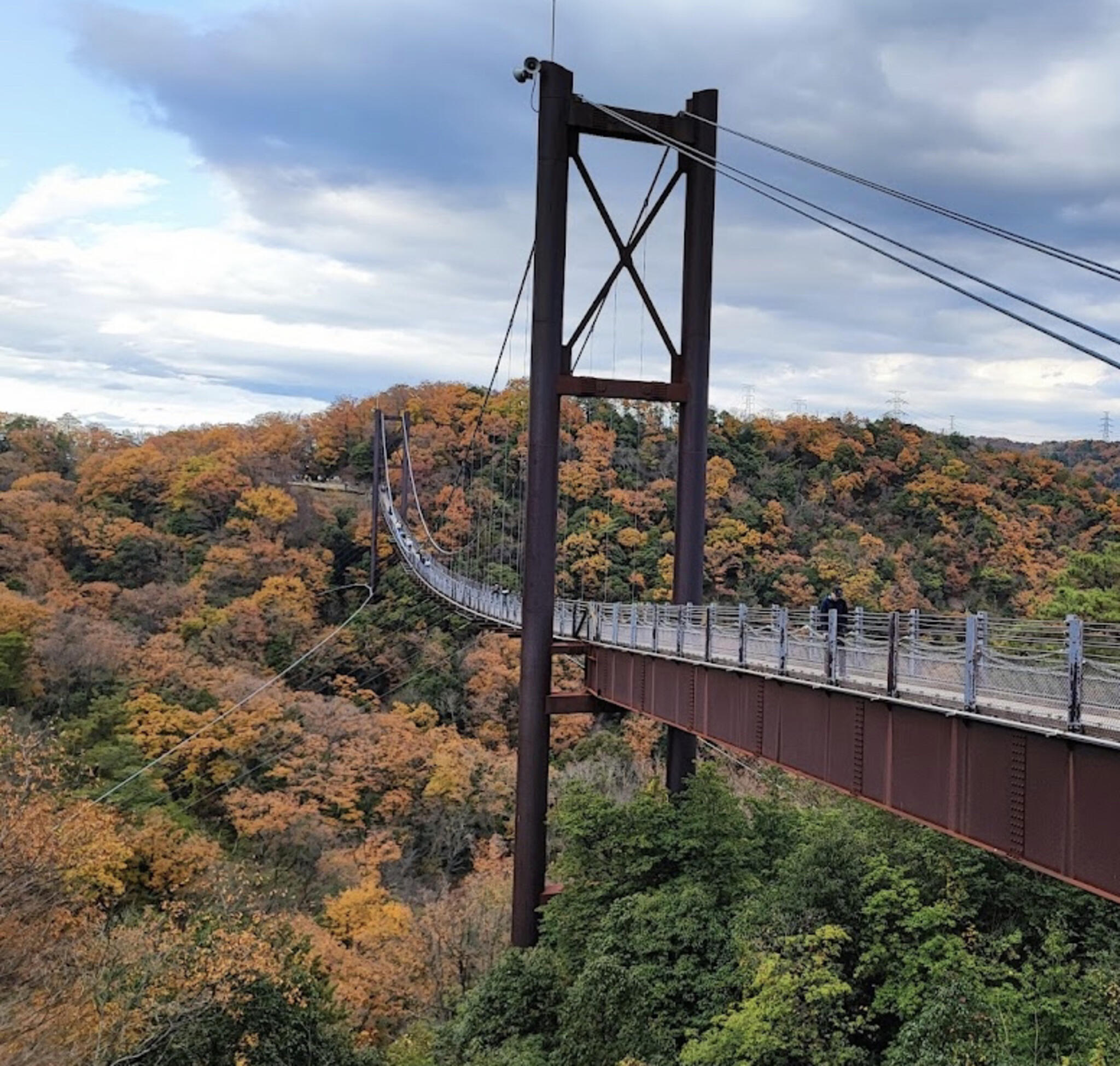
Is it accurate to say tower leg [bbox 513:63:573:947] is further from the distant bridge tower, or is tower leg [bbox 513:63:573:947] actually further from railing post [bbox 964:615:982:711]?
railing post [bbox 964:615:982:711]

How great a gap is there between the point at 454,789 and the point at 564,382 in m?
18.2

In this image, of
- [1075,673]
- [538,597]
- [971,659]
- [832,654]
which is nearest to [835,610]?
[832,654]

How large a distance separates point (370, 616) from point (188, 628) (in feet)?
29.2

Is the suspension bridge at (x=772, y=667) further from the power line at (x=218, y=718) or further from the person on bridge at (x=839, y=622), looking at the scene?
the power line at (x=218, y=718)

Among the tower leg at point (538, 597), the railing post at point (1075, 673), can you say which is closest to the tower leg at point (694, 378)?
the tower leg at point (538, 597)

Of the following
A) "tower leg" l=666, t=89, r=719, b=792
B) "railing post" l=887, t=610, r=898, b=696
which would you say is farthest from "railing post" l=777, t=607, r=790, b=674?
"tower leg" l=666, t=89, r=719, b=792

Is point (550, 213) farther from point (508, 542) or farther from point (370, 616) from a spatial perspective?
point (508, 542)

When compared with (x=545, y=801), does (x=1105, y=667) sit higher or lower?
higher

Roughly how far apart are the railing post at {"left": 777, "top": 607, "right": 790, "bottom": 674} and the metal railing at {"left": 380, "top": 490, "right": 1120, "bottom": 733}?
0.01 m

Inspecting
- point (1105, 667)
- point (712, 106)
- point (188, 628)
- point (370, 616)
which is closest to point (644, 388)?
point (712, 106)

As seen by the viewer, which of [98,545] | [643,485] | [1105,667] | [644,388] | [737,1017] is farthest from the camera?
[643,485]

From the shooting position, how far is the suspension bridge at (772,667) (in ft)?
22.4

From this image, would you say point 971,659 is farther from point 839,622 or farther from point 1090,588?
point 1090,588

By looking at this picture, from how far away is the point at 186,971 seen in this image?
1712 centimetres
